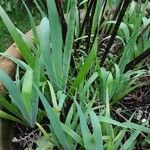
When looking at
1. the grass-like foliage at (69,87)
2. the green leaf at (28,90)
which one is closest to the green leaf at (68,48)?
the grass-like foliage at (69,87)

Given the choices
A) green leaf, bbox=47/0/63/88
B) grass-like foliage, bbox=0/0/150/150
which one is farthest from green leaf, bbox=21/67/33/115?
green leaf, bbox=47/0/63/88

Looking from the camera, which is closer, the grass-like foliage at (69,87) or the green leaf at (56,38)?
the grass-like foliage at (69,87)

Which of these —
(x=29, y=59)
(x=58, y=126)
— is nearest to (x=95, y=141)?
(x=58, y=126)

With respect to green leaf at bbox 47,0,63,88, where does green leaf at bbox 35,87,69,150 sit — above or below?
below

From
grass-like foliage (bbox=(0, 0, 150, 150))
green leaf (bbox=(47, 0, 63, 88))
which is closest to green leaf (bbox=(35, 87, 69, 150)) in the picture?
grass-like foliage (bbox=(0, 0, 150, 150))

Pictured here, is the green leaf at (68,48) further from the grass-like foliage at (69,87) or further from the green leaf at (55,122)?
the green leaf at (55,122)

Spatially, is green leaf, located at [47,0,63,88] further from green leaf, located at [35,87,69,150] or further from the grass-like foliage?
green leaf, located at [35,87,69,150]

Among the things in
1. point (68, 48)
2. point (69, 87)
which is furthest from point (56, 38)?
point (69, 87)

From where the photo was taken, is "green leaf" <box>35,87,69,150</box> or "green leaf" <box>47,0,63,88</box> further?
"green leaf" <box>47,0,63,88</box>

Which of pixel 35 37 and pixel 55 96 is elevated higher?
pixel 35 37

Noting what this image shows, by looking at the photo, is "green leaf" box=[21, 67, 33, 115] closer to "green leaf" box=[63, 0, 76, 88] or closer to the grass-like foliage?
the grass-like foliage

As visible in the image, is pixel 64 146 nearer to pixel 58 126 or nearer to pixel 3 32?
pixel 58 126
